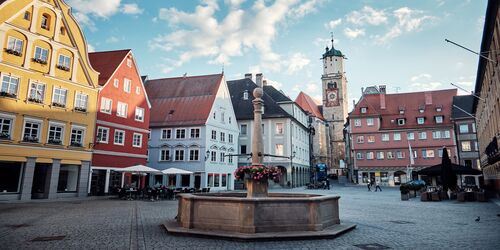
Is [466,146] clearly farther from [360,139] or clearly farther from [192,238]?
[192,238]

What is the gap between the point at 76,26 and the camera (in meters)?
28.4

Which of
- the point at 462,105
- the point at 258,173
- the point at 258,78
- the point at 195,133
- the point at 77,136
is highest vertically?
the point at 258,78

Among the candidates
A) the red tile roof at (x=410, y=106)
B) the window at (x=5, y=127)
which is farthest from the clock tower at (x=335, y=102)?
the window at (x=5, y=127)

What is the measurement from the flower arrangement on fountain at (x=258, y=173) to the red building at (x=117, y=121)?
21303mm

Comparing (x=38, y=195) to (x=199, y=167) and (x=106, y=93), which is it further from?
(x=199, y=167)

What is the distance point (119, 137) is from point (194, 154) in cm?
1014

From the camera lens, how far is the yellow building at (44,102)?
75.0 ft

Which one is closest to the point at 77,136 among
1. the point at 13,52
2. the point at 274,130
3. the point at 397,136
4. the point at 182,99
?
the point at 13,52

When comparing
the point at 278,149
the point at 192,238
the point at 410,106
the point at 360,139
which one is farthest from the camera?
the point at 360,139

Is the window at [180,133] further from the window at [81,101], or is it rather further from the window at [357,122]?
the window at [357,122]

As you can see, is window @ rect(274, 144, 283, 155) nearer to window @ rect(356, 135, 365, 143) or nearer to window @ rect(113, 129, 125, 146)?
window @ rect(356, 135, 365, 143)

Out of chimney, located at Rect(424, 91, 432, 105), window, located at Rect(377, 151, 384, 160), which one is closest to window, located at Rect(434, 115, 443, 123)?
chimney, located at Rect(424, 91, 432, 105)

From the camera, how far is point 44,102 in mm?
24938

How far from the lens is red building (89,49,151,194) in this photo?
29.7 m
